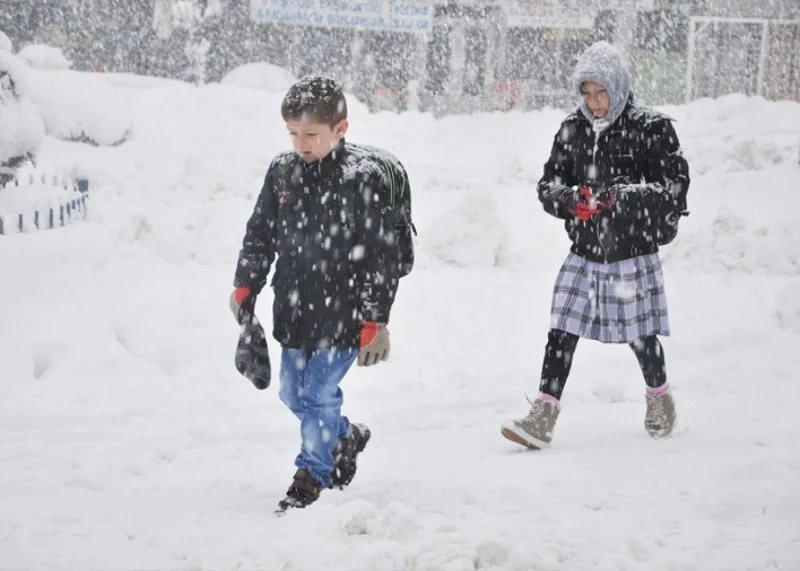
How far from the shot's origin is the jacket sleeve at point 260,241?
394 cm

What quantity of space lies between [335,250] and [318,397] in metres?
0.57

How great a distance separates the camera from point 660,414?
15.8 feet

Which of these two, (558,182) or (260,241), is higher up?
(558,182)

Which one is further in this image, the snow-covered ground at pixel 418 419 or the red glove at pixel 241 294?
the red glove at pixel 241 294

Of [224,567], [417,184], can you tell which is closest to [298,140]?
[224,567]

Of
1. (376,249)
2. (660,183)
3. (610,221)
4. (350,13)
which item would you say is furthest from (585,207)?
(350,13)

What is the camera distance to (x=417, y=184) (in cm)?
1530

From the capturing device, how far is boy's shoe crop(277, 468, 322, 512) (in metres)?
3.74

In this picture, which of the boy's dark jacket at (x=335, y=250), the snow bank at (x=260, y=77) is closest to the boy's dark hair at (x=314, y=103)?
the boy's dark jacket at (x=335, y=250)

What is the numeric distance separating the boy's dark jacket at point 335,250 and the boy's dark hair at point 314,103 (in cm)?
15

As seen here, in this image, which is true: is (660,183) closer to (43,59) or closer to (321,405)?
(321,405)

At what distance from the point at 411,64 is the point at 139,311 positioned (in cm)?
2032

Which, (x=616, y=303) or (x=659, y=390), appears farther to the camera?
(x=659, y=390)

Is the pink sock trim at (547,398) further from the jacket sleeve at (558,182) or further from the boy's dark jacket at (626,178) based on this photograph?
the jacket sleeve at (558,182)
